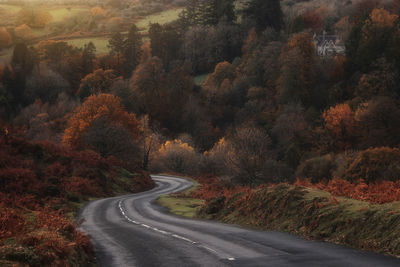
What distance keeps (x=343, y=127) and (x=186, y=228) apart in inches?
2679

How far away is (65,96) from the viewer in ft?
413

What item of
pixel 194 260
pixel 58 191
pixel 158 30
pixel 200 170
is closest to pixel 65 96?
pixel 158 30

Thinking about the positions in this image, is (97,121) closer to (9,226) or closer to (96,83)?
(9,226)

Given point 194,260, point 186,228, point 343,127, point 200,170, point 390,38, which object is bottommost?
point 200,170

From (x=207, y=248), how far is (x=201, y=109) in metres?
105

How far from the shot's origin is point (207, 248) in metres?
17.2

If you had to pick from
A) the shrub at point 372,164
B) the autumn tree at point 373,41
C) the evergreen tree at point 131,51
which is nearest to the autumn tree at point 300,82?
the autumn tree at point 373,41

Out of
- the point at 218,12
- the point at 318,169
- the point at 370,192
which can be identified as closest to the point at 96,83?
the point at 218,12

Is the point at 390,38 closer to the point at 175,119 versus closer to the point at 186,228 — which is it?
the point at 175,119

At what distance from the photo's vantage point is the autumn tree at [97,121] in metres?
71.8

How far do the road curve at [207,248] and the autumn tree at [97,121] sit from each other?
45.1 meters

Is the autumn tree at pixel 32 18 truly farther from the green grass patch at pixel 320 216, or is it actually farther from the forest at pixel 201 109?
the green grass patch at pixel 320 216

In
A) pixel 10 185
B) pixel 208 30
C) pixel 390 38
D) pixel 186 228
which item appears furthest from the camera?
pixel 208 30

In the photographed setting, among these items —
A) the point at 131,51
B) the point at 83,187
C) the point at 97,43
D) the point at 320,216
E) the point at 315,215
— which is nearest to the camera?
the point at 320,216
